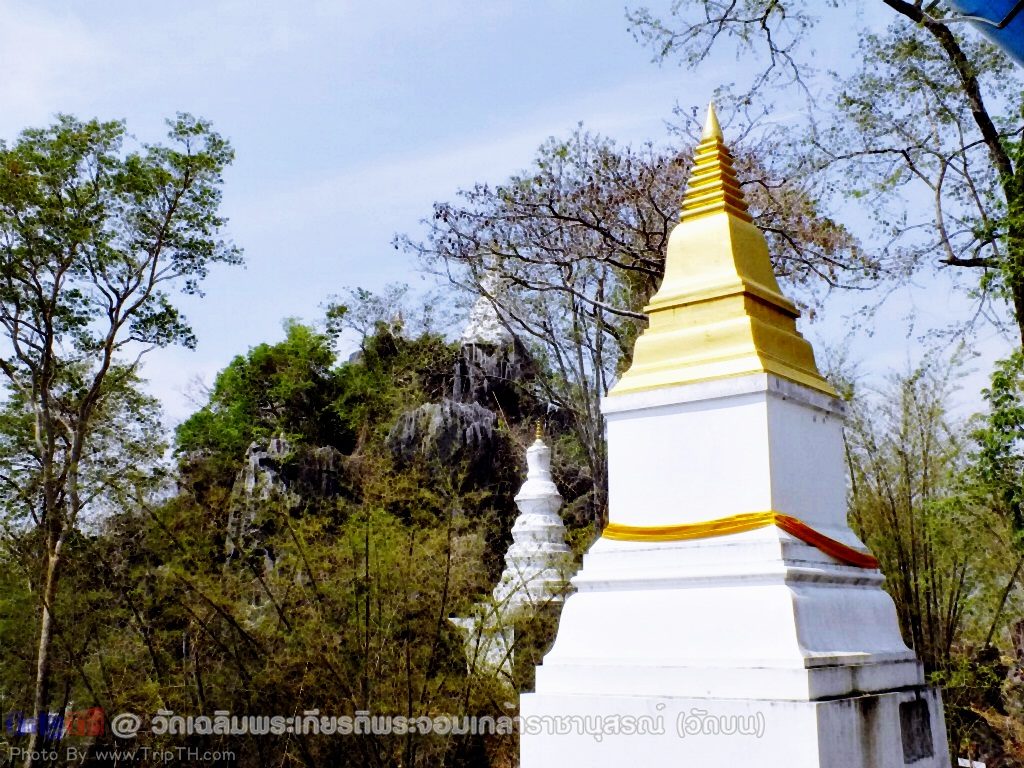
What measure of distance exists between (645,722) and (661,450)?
1162 mm

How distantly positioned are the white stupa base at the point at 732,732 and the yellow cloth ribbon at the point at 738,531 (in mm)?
591

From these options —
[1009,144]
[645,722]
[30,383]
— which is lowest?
[645,722]

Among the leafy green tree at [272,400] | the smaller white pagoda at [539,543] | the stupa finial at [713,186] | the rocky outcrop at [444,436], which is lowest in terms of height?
the smaller white pagoda at [539,543]

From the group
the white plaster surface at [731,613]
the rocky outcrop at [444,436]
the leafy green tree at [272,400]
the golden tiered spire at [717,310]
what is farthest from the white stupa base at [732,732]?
the leafy green tree at [272,400]

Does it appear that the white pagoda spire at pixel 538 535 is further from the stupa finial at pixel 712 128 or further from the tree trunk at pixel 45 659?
the stupa finial at pixel 712 128

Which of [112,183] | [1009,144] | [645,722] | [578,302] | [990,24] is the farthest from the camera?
[578,302]

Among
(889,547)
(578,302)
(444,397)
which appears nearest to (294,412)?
(444,397)

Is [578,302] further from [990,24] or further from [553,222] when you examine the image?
[990,24]

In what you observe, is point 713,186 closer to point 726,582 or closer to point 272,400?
point 726,582

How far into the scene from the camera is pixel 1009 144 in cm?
831

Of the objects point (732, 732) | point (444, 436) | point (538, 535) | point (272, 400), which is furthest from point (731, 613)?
point (272, 400)

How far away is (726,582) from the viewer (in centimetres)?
377

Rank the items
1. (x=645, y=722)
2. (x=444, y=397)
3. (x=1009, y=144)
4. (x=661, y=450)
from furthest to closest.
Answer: (x=444, y=397), (x=1009, y=144), (x=661, y=450), (x=645, y=722)

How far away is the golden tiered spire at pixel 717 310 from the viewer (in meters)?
4.16
